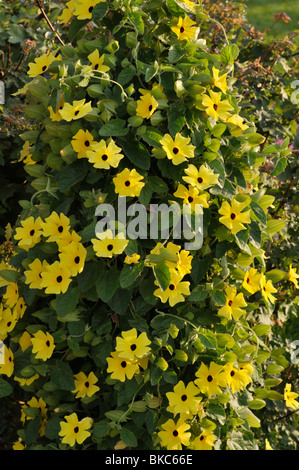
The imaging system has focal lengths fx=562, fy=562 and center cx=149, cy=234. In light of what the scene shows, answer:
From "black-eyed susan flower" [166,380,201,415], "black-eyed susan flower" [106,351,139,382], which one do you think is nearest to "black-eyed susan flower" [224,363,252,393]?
"black-eyed susan flower" [166,380,201,415]

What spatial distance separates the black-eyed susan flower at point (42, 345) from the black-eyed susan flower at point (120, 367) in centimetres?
18

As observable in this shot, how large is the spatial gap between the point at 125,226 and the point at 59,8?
1.60 m

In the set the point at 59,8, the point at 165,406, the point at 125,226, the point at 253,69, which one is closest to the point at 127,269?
the point at 125,226

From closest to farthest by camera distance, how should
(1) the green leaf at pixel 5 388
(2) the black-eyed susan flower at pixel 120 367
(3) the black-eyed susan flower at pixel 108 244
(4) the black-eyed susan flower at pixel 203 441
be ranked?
(3) the black-eyed susan flower at pixel 108 244 < (2) the black-eyed susan flower at pixel 120 367 < (4) the black-eyed susan flower at pixel 203 441 < (1) the green leaf at pixel 5 388

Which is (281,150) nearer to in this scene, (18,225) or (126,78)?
(126,78)

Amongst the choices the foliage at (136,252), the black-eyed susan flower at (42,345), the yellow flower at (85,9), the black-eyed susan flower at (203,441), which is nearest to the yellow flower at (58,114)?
the foliage at (136,252)

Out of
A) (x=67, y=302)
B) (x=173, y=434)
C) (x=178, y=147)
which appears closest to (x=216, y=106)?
(x=178, y=147)

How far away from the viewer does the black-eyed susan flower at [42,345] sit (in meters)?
1.56

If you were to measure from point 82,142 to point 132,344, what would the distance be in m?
0.55

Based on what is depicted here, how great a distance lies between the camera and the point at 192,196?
1.51m

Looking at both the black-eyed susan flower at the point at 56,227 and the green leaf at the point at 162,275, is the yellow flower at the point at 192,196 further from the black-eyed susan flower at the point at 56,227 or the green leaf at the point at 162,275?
the black-eyed susan flower at the point at 56,227

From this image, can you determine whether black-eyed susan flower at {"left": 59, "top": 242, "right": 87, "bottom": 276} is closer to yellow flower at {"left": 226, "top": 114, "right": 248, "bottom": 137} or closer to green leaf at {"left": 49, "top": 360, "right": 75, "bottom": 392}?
green leaf at {"left": 49, "top": 360, "right": 75, "bottom": 392}

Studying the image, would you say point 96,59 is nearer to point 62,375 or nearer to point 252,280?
point 252,280

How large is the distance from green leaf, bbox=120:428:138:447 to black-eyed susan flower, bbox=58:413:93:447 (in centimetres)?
10
